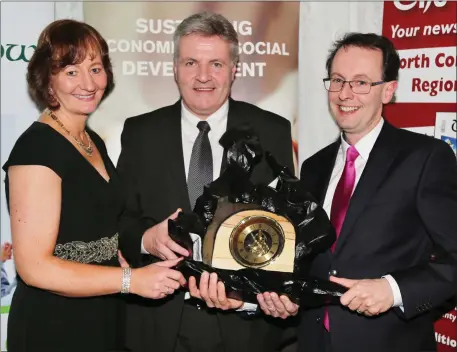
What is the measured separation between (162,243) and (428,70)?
1.99m

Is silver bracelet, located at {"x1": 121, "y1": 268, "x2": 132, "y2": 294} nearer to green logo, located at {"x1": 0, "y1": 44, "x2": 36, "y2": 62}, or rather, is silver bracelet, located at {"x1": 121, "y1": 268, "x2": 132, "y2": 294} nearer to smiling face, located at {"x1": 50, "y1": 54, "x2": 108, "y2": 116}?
smiling face, located at {"x1": 50, "y1": 54, "x2": 108, "y2": 116}

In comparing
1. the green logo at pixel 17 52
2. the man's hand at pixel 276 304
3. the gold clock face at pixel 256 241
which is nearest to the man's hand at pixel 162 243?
the gold clock face at pixel 256 241

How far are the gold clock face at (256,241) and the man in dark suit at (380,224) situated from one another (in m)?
0.16

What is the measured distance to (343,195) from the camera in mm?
2387

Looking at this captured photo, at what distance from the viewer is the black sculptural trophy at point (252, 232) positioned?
2221 mm

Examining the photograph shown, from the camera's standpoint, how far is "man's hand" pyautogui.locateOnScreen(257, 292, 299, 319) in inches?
87.7

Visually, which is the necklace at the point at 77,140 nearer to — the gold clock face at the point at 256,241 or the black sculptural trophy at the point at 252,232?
the black sculptural trophy at the point at 252,232

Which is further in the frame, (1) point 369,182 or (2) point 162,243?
(2) point 162,243

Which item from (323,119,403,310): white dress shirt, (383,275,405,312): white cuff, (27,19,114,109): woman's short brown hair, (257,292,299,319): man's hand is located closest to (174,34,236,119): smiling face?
(27,19,114,109): woman's short brown hair

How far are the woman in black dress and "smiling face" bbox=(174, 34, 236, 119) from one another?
0.40 meters

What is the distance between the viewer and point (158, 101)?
11.5 ft

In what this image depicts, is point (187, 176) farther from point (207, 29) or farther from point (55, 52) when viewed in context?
point (55, 52)

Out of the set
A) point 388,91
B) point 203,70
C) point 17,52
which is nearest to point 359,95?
point 388,91

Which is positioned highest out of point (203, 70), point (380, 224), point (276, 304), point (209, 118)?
point (203, 70)
